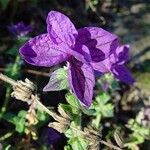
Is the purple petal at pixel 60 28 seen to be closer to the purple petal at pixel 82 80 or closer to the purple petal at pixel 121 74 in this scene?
the purple petal at pixel 82 80

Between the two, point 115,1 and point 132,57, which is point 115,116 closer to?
point 132,57

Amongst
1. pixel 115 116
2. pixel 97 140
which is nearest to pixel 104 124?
pixel 115 116

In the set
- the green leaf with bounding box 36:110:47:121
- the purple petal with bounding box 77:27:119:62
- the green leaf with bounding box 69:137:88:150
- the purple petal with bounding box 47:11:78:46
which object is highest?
the purple petal with bounding box 47:11:78:46

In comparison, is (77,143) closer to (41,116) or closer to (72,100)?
(72,100)

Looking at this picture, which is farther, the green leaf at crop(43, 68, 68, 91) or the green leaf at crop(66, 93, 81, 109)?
the green leaf at crop(66, 93, 81, 109)

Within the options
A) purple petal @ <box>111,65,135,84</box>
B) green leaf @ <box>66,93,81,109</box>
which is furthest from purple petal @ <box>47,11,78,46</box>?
purple petal @ <box>111,65,135,84</box>

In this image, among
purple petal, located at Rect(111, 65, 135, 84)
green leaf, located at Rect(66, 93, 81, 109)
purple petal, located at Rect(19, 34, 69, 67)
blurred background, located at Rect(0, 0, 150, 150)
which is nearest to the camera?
purple petal, located at Rect(19, 34, 69, 67)

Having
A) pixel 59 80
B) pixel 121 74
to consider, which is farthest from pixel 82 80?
pixel 121 74

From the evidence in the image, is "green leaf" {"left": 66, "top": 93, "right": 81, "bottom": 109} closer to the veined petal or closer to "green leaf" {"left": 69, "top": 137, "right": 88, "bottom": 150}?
"green leaf" {"left": 69, "top": 137, "right": 88, "bottom": 150}
